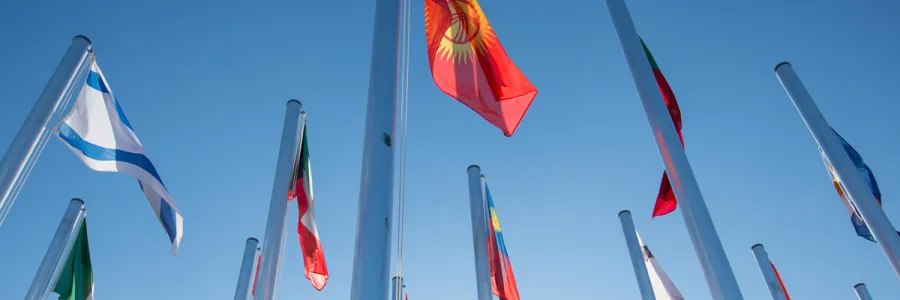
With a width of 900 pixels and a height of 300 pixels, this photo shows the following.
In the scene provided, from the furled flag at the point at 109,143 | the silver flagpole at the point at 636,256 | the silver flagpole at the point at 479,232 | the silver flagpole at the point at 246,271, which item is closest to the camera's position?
the furled flag at the point at 109,143

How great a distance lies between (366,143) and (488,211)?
7407mm

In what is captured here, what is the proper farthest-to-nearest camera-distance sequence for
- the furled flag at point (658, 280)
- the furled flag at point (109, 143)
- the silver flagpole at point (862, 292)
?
the silver flagpole at point (862, 292)
the furled flag at point (658, 280)
the furled flag at point (109, 143)

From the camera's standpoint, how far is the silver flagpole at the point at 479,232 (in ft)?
35.4

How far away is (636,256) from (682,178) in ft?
18.3

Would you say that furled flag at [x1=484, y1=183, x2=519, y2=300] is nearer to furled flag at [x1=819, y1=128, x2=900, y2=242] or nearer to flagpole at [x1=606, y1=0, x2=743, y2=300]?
flagpole at [x1=606, y1=0, x2=743, y2=300]

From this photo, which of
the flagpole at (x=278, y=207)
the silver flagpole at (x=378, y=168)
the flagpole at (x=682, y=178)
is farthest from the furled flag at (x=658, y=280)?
the silver flagpole at (x=378, y=168)

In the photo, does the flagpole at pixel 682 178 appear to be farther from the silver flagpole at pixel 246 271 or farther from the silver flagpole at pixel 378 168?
the silver flagpole at pixel 246 271

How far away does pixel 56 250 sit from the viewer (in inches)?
433

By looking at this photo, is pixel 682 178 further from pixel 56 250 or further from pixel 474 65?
→ pixel 56 250

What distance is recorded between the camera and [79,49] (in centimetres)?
900

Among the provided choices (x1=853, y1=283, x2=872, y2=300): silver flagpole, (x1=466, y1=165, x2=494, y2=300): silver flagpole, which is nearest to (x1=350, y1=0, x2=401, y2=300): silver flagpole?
(x1=466, y1=165, x2=494, y2=300): silver flagpole

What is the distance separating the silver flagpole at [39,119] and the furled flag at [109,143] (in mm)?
208

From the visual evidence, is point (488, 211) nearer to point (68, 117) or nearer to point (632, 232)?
point (632, 232)

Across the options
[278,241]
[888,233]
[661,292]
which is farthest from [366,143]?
[661,292]
